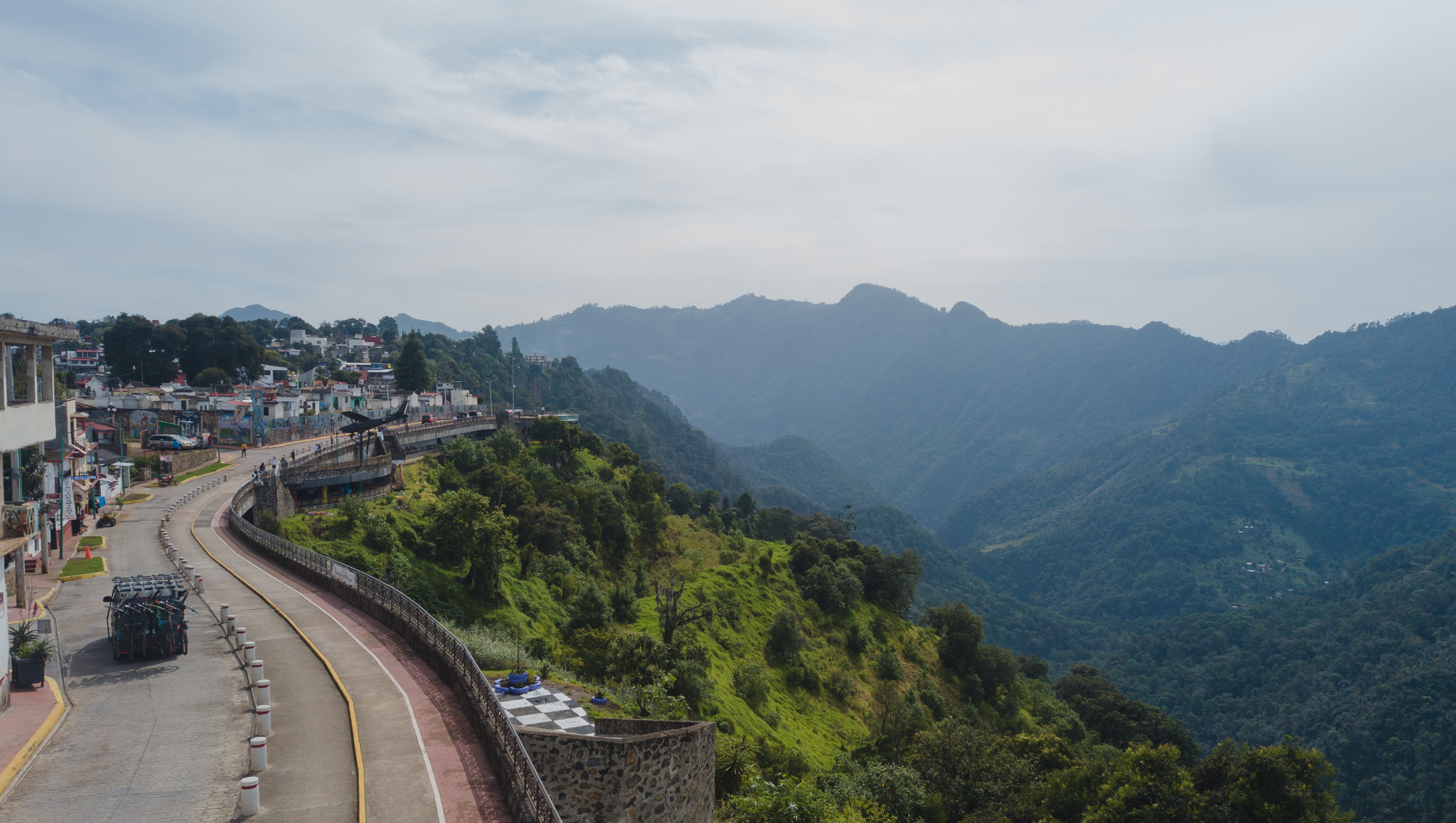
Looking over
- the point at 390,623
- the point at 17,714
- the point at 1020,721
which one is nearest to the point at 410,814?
the point at 17,714

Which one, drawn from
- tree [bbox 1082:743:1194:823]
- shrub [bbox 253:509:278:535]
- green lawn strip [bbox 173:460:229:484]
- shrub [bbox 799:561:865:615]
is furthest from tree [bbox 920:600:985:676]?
green lawn strip [bbox 173:460:229:484]

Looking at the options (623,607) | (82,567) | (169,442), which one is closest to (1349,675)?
(623,607)

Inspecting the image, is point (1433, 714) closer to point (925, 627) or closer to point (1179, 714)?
point (1179, 714)

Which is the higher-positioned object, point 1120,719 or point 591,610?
point 591,610

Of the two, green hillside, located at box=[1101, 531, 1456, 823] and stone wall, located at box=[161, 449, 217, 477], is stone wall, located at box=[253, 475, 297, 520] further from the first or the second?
green hillside, located at box=[1101, 531, 1456, 823]

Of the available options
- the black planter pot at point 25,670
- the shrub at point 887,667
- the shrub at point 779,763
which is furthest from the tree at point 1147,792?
the black planter pot at point 25,670

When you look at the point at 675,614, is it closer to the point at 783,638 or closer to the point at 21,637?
the point at 783,638

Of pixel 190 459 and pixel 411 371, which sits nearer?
pixel 190 459

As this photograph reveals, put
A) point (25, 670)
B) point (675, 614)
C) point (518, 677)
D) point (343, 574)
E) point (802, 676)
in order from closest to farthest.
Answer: point (25, 670)
point (518, 677)
point (343, 574)
point (675, 614)
point (802, 676)
